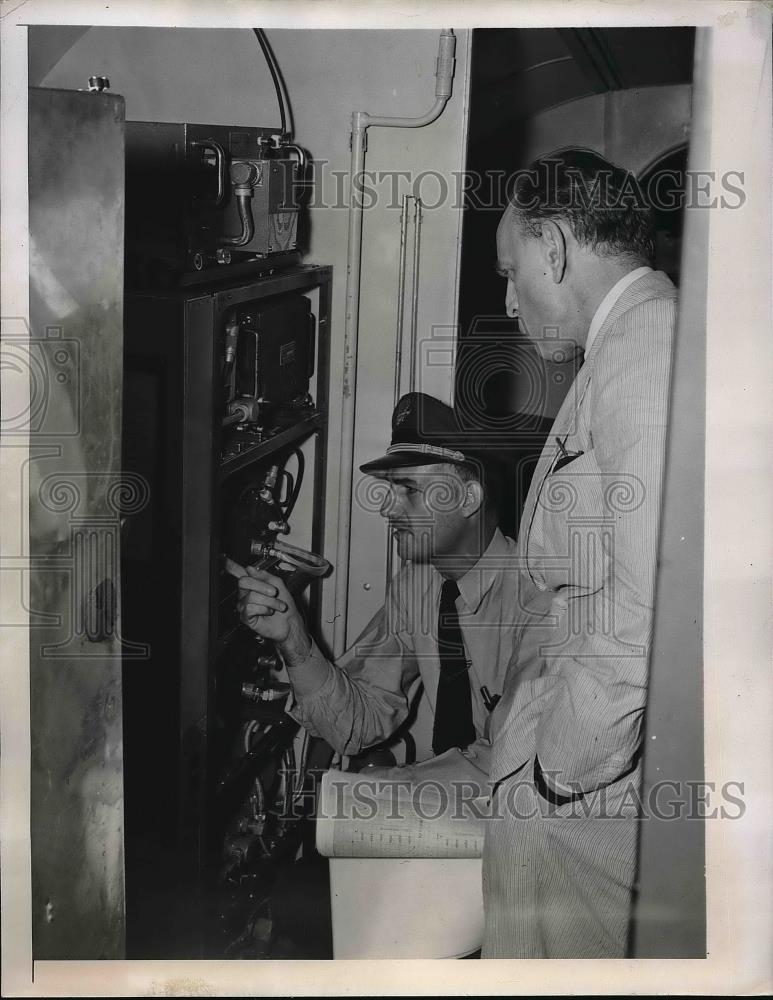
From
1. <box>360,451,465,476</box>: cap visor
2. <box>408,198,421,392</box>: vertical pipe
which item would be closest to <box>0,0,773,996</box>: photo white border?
<box>408,198,421,392</box>: vertical pipe

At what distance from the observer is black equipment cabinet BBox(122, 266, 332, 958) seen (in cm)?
124

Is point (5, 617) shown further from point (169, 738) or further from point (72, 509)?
point (169, 738)

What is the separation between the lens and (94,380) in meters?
1.18

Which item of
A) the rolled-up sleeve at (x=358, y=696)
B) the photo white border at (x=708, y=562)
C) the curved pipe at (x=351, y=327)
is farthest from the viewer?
the rolled-up sleeve at (x=358, y=696)

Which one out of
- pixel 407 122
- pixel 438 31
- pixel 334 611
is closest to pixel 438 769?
pixel 334 611

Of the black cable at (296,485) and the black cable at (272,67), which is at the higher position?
the black cable at (272,67)

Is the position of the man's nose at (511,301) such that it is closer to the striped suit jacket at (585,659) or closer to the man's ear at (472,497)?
the striped suit jacket at (585,659)

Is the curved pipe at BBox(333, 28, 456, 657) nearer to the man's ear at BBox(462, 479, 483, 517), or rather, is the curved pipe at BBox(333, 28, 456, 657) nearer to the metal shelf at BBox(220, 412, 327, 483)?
the metal shelf at BBox(220, 412, 327, 483)

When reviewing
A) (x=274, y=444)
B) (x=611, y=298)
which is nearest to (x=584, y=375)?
(x=611, y=298)

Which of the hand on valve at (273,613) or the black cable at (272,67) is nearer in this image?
the black cable at (272,67)

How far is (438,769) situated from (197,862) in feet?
1.28

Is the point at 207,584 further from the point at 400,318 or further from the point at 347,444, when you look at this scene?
the point at 400,318

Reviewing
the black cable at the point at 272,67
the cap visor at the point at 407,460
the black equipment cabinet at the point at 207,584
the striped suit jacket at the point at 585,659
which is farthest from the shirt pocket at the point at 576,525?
the black cable at the point at 272,67

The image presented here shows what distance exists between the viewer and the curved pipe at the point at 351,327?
1319mm
